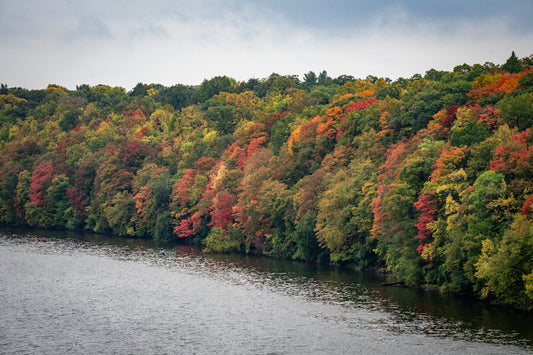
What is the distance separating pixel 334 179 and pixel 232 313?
113 feet

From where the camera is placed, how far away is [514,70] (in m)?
89.8

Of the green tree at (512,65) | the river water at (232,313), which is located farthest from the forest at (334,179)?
the river water at (232,313)

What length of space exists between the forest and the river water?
528 centimetres

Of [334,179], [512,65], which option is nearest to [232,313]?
[334,179]

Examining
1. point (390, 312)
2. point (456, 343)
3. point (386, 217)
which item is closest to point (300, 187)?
point (386, 217)

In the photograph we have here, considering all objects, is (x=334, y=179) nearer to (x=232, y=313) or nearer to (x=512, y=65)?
(x=512, y=65)

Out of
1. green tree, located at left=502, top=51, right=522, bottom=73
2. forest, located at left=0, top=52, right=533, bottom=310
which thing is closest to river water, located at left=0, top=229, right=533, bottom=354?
forest, located at left=0, top=52, right=533, bottom=310

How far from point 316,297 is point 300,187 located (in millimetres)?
33859

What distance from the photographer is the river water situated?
46.7 meters

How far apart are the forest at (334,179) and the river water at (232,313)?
5.28 metres

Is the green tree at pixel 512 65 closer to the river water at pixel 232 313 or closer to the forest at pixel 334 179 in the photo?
the forest at pixel 334 179

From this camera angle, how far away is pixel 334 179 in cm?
8706

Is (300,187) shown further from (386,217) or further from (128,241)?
(128,241)

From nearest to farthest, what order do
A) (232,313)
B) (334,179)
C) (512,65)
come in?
(232,313) < (334,179) < (512,65)
